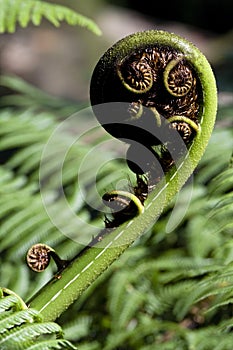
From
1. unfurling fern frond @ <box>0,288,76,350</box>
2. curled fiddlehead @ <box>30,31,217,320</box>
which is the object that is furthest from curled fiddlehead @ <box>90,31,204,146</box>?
unfurling fern frond @ <box>0,288,76,350</box>

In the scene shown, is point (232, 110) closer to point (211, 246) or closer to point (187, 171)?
point (211, 246)

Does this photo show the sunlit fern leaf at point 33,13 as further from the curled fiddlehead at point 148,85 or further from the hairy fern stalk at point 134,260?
the curled fiddlehead at point 148,85

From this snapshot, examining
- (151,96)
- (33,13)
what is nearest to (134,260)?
(33,13)

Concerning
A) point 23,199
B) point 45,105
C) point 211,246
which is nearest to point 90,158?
point 23,199

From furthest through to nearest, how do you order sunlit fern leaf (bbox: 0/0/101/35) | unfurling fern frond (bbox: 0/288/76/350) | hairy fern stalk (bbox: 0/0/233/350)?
1. sunlit fern leaf (bbox: 0/0/101/35)
2. hairy fern stalk (bbox: 0/0/233/350)
3. unfurling fern frond (bbox: 0/288/76/350)

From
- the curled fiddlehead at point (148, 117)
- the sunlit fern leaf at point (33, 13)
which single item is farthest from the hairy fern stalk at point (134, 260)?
the curled fiddlehead at point (148, 117)

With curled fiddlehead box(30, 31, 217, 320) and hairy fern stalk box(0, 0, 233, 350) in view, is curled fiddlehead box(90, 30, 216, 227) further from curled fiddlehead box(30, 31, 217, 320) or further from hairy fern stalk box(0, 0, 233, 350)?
hairy fern stalk box(0, 0, 233, 350)

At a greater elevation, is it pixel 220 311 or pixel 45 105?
pixel 45 105

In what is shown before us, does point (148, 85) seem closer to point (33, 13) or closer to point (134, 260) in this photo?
point (134, 260)
